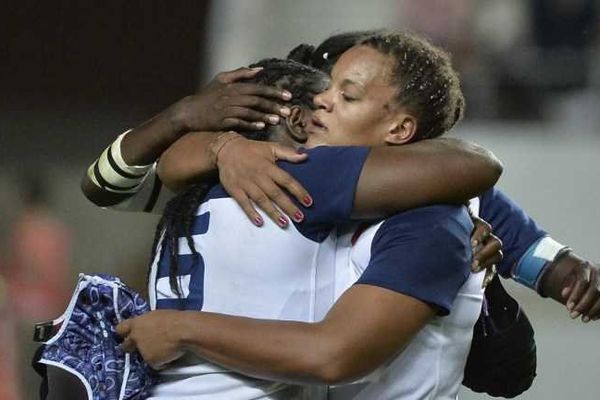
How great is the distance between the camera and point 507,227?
5.71 ft

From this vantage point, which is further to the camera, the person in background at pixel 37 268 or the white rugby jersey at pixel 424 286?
the person in background at pixel 37 268

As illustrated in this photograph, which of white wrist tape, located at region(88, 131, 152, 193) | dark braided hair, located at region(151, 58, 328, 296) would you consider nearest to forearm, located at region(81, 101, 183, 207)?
white wrist tape, located at region(88, 131, 152, 193)

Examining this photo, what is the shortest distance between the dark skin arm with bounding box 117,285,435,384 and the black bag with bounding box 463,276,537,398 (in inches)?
9.1

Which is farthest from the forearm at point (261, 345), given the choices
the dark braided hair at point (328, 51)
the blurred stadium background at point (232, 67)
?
the blurred stadium background at point (232, 67)

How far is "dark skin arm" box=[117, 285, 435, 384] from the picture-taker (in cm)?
143

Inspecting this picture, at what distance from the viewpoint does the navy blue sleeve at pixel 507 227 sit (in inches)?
68.3

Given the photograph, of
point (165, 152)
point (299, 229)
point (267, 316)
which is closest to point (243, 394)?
point (267, 316)

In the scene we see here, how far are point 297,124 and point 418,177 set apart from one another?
185mm

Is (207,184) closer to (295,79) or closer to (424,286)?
(295,79)

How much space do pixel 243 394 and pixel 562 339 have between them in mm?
2409

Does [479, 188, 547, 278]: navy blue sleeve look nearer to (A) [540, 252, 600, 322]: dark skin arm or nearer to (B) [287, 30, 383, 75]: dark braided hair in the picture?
(A) [540, 252, 600, 322]: dark skin arm

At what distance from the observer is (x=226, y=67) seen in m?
4.49

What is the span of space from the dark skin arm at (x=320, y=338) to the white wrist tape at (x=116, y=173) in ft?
1.33

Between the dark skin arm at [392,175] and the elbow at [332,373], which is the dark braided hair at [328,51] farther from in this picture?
the elbow at [332,373]
